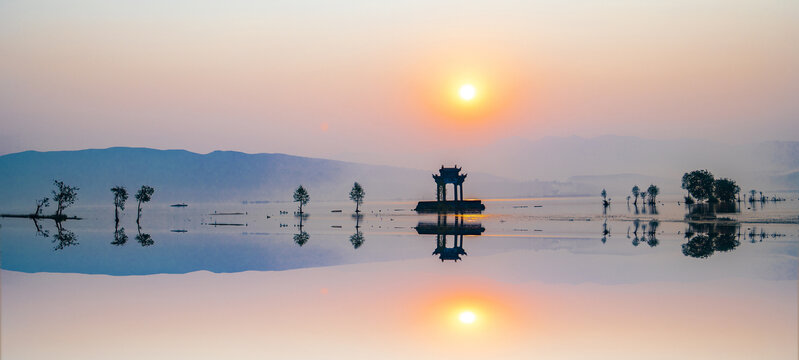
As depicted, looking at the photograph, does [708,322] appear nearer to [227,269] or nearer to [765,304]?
[765,304]

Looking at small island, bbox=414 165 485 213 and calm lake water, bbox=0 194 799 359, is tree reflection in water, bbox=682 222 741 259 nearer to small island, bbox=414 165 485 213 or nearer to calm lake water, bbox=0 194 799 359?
calm lake water, bbox=0 194 799 359

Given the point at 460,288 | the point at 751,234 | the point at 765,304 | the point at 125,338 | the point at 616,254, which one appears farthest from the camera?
the point at 751,234

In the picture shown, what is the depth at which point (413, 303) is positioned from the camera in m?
22.8

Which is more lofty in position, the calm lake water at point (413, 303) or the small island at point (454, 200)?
the small island at point (454, 200)

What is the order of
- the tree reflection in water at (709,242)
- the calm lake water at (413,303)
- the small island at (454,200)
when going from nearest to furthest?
1. the calm lake water at (413,303)
2. the tree reflection in water at (709,242)
3. the small island at (454,200)

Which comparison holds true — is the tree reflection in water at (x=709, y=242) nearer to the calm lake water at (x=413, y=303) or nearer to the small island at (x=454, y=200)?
the calm lake water at (x=413, y=303)

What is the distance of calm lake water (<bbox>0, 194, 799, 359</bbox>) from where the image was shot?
55.7ft

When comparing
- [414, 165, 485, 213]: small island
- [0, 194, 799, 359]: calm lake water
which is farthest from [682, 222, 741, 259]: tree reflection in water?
[414, 165, 485, 213]: small island

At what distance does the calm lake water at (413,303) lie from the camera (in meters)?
17.0

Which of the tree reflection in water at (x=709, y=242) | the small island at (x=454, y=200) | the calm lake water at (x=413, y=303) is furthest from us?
the small island at (x=454, y=200)

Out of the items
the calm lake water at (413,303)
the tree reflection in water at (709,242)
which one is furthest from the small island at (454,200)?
the calm lake water at (413,303)

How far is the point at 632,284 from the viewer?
2652 centimetres

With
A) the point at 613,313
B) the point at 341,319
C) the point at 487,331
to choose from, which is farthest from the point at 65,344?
the point at 613,313

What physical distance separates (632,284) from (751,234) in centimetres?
3210
